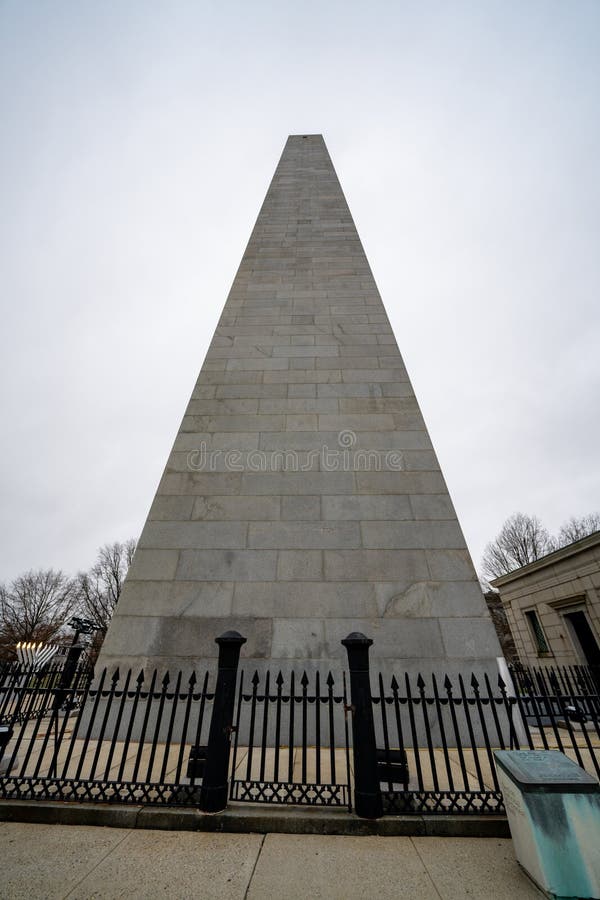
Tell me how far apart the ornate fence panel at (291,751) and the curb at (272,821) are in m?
Answer: 0.15

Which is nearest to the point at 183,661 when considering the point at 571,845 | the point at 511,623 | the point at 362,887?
the point at 362,887

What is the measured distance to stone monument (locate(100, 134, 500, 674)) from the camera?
575 cm

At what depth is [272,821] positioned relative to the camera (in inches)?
117

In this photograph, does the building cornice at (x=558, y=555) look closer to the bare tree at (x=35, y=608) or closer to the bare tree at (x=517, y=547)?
the bare tree at (x=517, y=547)

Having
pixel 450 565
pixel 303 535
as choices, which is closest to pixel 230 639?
pixel 303 535

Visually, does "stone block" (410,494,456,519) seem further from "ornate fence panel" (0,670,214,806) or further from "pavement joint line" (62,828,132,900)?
"pavement joint line" (62,828,132,900)

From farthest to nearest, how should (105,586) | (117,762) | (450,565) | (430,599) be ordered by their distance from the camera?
(105,586) → (450,565) → (430,599) → (117,762)

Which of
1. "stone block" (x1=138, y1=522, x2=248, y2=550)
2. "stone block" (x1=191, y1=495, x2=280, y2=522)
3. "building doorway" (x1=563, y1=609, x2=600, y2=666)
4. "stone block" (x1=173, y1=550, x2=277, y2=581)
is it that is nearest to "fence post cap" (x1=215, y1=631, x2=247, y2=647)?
"stone block" (x1=173, y1=550, x2=277, y2=581)

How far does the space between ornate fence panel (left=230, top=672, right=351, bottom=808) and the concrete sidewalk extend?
0.34 metres

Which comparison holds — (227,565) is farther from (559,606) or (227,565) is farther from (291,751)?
(559,606)

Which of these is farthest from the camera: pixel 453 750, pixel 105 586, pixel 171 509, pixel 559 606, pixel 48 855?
pixel 105 586

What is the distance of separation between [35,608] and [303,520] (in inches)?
1926

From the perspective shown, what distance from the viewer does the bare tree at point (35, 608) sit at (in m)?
38.2

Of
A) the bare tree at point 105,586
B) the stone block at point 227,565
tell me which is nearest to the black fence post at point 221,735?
the stone block at point 227,565
